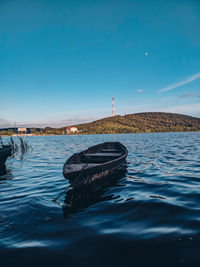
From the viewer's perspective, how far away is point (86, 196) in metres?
7.66

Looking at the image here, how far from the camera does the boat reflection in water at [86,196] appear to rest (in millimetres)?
6439

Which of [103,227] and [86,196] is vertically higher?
[103,227]

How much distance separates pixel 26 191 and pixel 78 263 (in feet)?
20.0

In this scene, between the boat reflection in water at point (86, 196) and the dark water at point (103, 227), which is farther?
the boat reflection in water at point (86, 196)

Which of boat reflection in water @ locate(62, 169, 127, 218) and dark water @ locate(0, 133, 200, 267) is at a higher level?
dark water @ locate(0, 133, 200, 267)

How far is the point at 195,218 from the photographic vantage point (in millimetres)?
5188

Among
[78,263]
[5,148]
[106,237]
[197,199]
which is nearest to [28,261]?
[78,263]

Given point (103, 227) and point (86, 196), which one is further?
point (86, 196)

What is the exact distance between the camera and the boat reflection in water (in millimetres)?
6439

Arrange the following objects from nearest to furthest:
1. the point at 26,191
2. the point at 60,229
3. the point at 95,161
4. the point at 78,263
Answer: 1. the point at 78,263
2. the point at 60,229
3. the point at 26,191
4. the point at 95,161

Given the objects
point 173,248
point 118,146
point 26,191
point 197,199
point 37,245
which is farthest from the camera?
point 118,146

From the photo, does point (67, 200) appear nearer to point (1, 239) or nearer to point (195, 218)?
point (1, 239)

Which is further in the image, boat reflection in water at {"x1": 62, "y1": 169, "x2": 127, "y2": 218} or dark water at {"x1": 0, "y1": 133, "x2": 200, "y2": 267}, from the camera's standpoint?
boat reflection in water at {"x1": 62, "y1": 169, "x2": 127, "y2": 218}

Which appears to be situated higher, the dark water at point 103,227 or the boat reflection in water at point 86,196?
the dark water at point 103,227
